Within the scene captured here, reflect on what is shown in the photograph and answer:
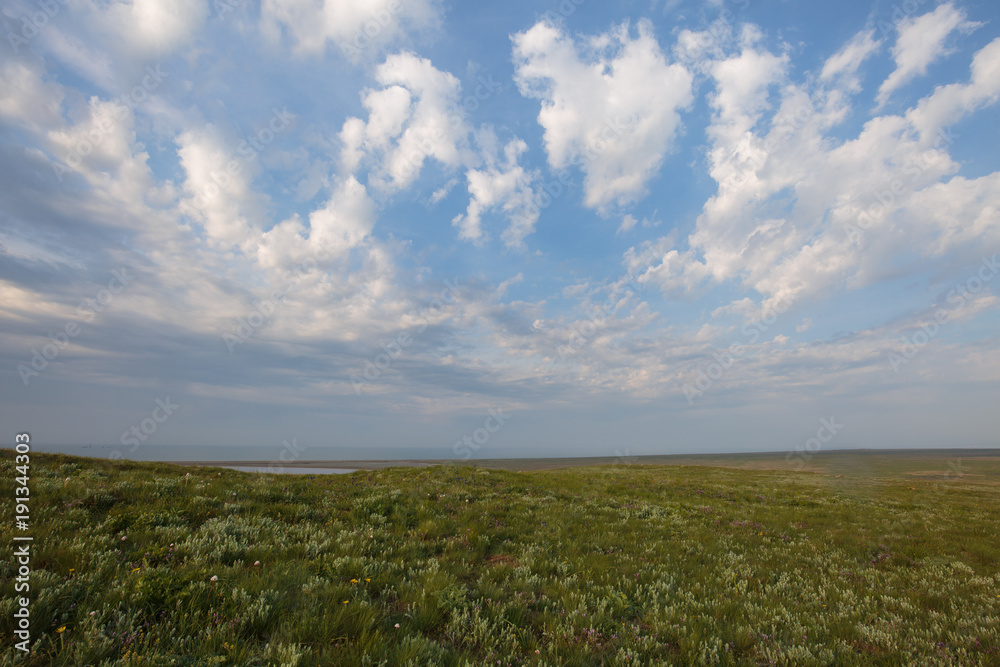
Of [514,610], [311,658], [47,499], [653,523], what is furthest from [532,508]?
[47,499]

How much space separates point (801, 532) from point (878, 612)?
9.43 m

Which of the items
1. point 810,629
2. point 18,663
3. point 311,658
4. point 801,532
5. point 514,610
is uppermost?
point 18,663

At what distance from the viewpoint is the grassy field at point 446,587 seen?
4691 millimetres

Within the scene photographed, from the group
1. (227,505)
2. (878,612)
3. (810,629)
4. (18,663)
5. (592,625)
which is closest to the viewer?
(18,663)

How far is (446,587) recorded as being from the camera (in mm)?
6844

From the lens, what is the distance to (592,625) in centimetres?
633

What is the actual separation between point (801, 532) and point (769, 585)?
30.4 ft

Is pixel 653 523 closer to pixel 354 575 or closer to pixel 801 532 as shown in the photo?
pixel 801 532

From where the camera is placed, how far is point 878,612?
7973 millimetres

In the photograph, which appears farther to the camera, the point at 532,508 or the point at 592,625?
the point at 532,508

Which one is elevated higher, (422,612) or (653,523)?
(422,612)

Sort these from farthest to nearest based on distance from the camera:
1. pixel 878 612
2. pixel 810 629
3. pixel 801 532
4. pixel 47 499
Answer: pixel 801 532 → pixel 47 499 → pixel 878 612 → pixel 810 629

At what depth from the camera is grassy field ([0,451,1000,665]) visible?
15.4 ft

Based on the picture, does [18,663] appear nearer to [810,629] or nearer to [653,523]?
[810,629]
